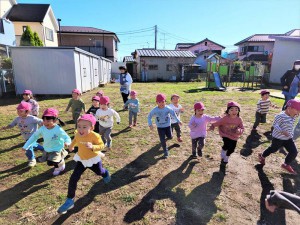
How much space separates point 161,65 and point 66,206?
32308mm

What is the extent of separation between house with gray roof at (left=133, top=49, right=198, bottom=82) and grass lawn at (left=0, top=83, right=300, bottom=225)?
2880 centimetres

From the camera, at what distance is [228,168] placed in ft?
15.3

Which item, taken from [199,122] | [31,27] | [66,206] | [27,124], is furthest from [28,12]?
[66,206]

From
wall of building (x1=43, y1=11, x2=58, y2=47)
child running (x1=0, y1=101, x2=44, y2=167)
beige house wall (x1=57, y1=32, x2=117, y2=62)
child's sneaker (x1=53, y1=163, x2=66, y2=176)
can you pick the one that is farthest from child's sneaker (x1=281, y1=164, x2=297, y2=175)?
beige house wall (x1=57, y1=32, x2=117, y2=62)

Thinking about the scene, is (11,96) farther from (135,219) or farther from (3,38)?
(135,219)

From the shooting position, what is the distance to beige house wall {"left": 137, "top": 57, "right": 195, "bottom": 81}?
33719 mm

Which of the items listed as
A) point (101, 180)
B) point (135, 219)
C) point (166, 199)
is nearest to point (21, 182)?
point (101, 180)

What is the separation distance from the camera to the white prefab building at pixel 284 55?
22.3 metres

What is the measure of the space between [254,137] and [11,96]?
13724 mm

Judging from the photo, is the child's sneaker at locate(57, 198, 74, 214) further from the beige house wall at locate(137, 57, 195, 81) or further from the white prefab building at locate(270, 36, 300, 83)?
the beige house wall at locate(137, 57, 195, 81)

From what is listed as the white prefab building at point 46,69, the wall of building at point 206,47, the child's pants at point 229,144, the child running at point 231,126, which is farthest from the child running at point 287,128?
the wall of building at point 206,47

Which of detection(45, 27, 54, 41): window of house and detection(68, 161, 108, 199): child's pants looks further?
detection(45, 27, 54, 41): window of house

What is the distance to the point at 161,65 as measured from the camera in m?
34.2

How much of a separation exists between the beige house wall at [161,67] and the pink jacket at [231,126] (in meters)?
29.8
